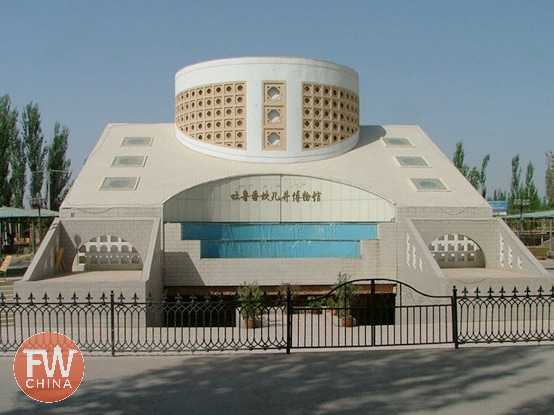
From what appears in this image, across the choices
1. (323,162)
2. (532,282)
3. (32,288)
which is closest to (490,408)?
(532,282)

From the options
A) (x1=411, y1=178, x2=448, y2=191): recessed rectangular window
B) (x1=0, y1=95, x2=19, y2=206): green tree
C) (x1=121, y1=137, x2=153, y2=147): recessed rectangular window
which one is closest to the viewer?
(x1=411, y1=178, x2=448, y2=191): recessed rectangular window

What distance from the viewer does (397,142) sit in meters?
26.4

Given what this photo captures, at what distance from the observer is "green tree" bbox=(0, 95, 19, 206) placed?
33.6 metres

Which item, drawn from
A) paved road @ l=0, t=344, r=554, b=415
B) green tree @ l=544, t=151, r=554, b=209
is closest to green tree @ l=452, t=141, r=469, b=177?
A: green tree @ l=544, t=151, r=554, b=209

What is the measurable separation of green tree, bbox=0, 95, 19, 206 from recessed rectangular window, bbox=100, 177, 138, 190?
14509 mm

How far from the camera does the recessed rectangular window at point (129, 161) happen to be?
23.1 meters

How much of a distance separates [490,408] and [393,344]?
3.59 metres

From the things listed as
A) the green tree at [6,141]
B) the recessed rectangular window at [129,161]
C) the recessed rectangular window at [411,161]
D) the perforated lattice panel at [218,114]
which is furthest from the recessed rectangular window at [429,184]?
the green tree at [6,141]

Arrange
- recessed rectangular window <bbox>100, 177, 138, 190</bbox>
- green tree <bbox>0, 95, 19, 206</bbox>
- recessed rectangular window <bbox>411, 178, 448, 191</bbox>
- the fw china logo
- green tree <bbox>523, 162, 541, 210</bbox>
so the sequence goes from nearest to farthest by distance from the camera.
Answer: the fw china logo < recessed rectangular window <bbox>100, 177, 138, 190</bbox> < recessed rectangular window <bbox>411, 178, 448, 191</bbox> < green tree <bbox>0, 95, 19, 206</bbox> < green tree <bbox>523, 162, 541, 210</bbox>

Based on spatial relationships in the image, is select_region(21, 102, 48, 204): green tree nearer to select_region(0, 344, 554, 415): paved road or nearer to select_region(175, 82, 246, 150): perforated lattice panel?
select_region(175, 82, 246, 150): perforated lattice panel

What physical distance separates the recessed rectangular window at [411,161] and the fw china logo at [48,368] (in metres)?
15.6

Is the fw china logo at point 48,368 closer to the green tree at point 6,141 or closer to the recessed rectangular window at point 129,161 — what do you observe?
the recessed rectangular window at point 129,161

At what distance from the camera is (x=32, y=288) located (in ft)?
49.7

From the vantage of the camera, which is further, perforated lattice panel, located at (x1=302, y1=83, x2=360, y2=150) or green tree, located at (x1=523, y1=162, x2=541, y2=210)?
green tree, located at (x1=523, y1=162, x2=541, y2=210)
